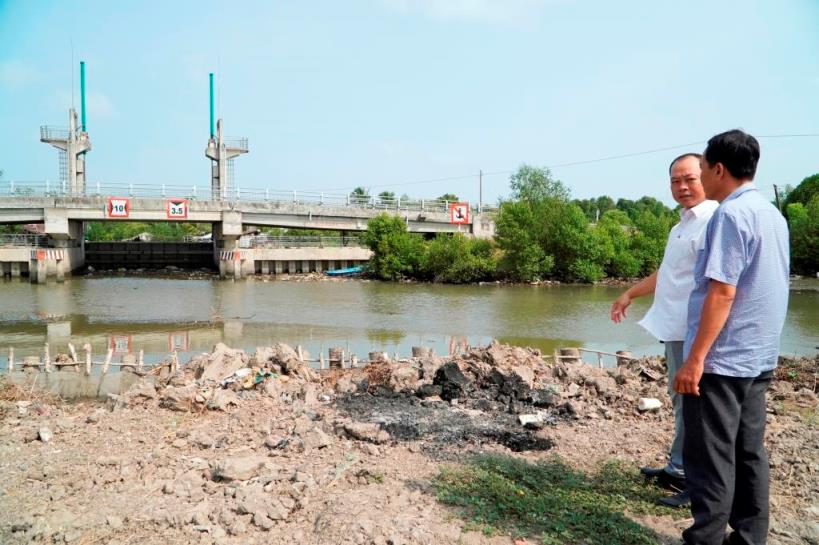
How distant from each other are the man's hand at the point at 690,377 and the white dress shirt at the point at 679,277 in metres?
0.84

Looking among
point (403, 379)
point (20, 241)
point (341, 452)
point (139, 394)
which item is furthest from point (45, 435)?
point (20, 241)

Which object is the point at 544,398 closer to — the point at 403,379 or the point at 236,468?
the point at 403,379

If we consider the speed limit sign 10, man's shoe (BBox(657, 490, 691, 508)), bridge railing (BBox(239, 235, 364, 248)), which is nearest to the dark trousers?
man's shoe (BBox(657, 490, 691, 508))

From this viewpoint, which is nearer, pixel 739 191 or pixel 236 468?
pixel 739 191

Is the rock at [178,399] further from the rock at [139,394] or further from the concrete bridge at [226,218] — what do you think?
the concrete bridge at [226,218]

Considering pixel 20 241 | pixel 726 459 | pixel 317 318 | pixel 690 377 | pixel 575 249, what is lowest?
pixel 317 318

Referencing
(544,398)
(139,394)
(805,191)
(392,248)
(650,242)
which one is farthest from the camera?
(805,191)

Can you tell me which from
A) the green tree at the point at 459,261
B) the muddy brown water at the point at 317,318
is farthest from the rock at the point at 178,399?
the green tree at the point at 459,261

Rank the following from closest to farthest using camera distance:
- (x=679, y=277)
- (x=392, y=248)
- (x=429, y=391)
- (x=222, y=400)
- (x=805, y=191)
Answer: (x=679, y=277) → (x=222, y=400) → (x=429, y=391) → (x=392, y=248) → (x=805, y=191)

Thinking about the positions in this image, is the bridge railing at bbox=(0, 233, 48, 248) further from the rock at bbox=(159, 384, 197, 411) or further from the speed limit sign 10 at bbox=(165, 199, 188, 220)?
the rock at bbox=(159, 384, 197, 411)

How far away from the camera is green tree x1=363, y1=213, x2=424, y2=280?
33.9 meters

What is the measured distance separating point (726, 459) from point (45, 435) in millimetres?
5233

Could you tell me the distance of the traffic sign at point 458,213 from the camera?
37812mm

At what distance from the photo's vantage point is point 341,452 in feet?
14.6
